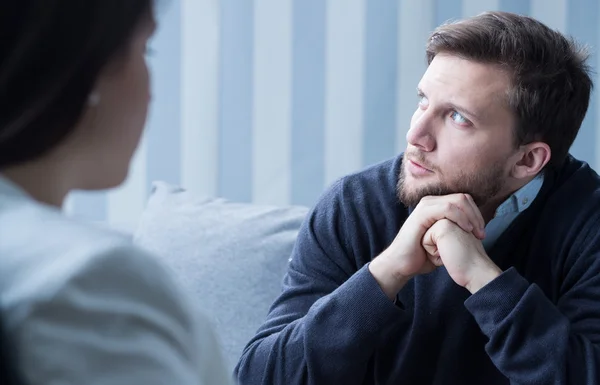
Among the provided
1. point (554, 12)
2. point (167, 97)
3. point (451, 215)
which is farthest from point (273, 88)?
point (451, 215)

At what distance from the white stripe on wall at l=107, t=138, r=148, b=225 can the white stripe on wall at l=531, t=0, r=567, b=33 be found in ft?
3.76

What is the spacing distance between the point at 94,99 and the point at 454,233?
0.97m

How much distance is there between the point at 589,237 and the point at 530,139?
0.71 ft

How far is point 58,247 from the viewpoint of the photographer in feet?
1.63

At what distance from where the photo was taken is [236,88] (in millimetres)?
2482

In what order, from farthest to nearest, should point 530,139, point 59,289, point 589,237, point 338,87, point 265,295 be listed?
point 338,87 < point 265,295 < point 530,139 < point 589,237 < point 59,289

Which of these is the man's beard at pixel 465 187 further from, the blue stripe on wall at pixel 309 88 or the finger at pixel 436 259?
the blue stripe on wall at pixel 309 88

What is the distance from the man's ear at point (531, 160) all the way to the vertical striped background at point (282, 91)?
0.81 meters

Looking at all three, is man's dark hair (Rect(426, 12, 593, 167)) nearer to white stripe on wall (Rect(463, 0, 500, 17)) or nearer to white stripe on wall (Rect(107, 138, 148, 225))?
white stripe on wall (Rect(463, 0, 500, 17))

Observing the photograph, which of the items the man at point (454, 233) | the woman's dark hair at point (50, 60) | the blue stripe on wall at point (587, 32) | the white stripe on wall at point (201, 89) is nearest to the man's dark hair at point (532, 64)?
the man at point (454, 233)

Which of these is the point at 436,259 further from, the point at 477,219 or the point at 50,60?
the point at 50,60

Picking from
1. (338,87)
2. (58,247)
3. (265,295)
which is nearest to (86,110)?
(58,247)

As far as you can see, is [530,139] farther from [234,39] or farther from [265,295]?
[234,39]

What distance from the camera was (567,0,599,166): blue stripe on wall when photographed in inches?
91.9
